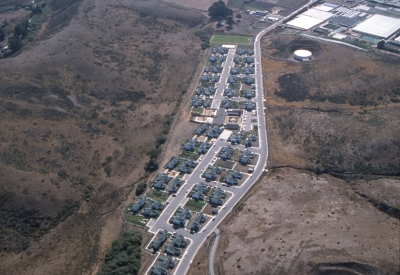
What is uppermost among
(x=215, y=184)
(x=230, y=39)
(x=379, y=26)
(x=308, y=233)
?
(x=379, y=26)

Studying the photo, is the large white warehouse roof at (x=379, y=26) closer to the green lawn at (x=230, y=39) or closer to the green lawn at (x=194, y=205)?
the green lawn at (x=230, y=39)

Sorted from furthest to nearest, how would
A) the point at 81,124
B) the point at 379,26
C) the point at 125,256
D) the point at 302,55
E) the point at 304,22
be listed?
the point at 304,22 < the point at 379,26 < the point at 302,55 < the point at 81,124 < the point at 125,256

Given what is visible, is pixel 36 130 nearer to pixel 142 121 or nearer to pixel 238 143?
pixel 142 121

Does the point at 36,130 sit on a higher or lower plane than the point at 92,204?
higher

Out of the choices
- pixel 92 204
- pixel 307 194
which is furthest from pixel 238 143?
pixel 92 204

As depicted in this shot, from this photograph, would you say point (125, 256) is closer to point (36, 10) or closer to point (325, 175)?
point (325, 175)

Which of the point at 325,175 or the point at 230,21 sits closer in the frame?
the point at 325,175

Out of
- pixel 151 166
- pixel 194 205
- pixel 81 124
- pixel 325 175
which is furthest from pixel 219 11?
pixel 194 205
